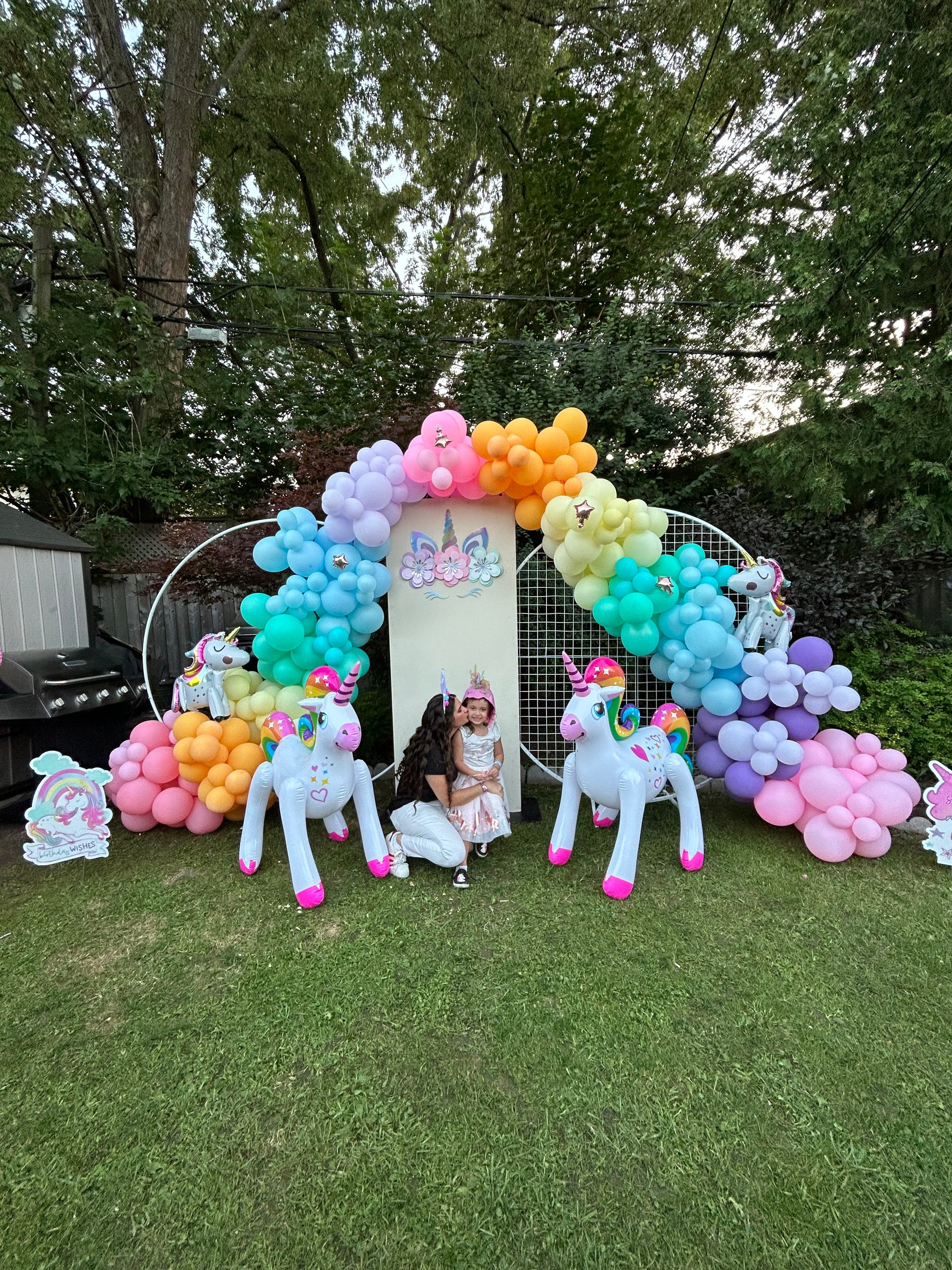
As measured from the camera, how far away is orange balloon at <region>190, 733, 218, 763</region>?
3668 millimetres

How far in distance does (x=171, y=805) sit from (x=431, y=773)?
1.84 m

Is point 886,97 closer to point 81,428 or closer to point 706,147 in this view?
point 706,147

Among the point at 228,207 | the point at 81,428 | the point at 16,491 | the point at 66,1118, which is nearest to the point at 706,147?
the point at 228,207

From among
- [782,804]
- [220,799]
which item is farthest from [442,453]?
[782,804]

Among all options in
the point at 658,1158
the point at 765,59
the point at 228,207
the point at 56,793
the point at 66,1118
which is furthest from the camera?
the point at 228,207

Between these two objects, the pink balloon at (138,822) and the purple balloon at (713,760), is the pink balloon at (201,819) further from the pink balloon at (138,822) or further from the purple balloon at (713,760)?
the purple balloon at (713,760)

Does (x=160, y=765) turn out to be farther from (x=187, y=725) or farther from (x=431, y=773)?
(x=431, y=773)

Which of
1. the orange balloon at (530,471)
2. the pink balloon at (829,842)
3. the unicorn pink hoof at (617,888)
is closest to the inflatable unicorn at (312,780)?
the unicorn pink hoof at (617,888)

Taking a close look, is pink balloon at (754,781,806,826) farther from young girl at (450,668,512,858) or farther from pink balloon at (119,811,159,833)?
pink balloon at (119,811,159,833)

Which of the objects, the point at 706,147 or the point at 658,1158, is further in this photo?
the point at 706,147

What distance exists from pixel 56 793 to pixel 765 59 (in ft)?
32.2

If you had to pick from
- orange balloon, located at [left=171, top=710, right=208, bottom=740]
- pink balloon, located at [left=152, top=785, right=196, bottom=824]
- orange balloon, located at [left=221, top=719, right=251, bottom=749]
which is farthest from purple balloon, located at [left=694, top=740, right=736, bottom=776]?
pink balloon, located at [left=152, top=785, right=196, bottom=824]

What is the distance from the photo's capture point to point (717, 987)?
8.21ft

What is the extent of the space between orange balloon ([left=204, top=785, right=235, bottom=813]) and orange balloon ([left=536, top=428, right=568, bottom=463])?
120 inches
